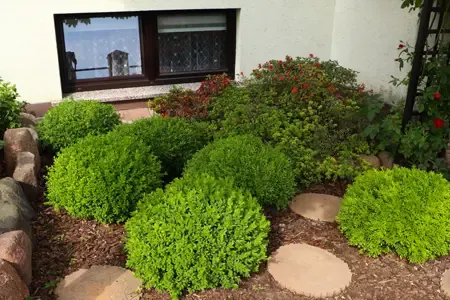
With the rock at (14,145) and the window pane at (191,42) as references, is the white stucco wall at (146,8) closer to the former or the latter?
the window pane at (191,42)

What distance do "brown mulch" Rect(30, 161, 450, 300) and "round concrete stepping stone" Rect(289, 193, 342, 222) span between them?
10 centimetres

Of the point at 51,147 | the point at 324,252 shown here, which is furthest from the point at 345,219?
the point at 51,147

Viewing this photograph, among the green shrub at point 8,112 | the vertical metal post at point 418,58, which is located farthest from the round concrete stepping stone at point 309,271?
the green shrub at point 8,112

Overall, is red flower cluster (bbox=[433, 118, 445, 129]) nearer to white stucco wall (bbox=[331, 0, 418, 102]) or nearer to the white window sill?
white stucco wall (bbox=[331, 0, 418, 102])

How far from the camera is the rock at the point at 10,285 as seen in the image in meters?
2.51

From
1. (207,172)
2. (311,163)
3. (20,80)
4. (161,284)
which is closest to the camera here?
(161,284)

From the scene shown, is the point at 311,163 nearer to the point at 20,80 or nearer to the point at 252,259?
the point at 252,259

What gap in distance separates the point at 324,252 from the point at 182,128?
196cm

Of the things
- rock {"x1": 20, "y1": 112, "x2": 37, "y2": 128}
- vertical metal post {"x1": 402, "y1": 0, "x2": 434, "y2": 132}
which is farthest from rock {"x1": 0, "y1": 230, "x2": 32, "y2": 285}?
vertical metal post {"x1": 402, "y1": 0, "x2": 434, "y2": 132}

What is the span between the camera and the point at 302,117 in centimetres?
495

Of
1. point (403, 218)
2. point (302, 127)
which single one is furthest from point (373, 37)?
point (403, 218)

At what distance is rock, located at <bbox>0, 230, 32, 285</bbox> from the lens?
2748 millimetres

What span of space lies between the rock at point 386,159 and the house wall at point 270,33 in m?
1.32

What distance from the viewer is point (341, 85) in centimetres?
581
